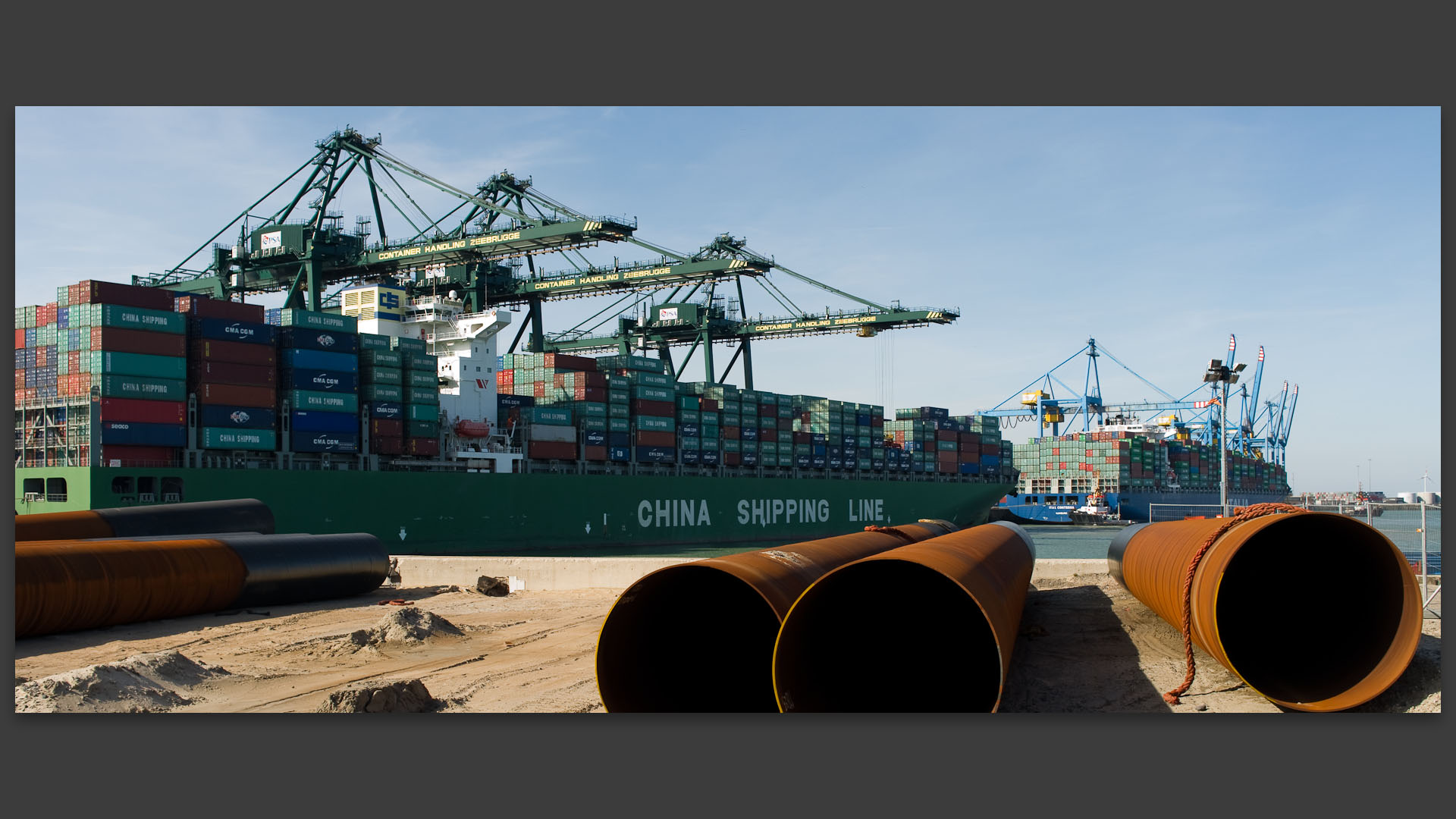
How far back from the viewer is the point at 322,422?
1223 inches

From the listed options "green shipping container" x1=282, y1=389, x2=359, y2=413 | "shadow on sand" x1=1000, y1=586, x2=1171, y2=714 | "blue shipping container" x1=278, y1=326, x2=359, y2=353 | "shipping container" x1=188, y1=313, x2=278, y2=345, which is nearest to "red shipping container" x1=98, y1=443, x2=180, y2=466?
"shipping container" x1=188, y1=313, x2=278, y2=345

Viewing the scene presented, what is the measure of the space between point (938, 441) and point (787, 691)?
5721 centimetres

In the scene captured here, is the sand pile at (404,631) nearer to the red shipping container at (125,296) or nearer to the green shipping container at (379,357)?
the red shipping container at (125,296)

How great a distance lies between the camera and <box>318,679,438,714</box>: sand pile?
8656mm

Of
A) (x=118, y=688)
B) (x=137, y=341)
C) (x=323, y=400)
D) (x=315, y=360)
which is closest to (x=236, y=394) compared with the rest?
(x=315, y=360)

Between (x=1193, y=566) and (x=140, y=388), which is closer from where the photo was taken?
(x=1193, y=566)

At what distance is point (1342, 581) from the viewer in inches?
328

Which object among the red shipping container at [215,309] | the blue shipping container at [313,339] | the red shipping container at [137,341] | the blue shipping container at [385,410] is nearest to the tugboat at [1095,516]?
the blue shipping container at [385,410]

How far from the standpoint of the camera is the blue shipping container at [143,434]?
26.5 meters

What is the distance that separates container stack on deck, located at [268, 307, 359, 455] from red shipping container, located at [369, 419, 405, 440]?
702 millimetres

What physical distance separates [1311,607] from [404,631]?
1009 cm

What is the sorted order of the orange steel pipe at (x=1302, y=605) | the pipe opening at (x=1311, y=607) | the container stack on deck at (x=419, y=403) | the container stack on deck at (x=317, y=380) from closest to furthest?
the orange steel pipe at (x=1302, y=605) < the pipe opening at (x=1311, y=607) < the container stack on deck at (x=317, y=380) < the container stack on deck at (x=419, y=403)

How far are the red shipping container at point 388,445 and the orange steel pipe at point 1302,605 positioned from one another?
92.3 ft

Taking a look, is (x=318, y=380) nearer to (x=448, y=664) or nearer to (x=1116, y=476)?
(x=448, y=664)
